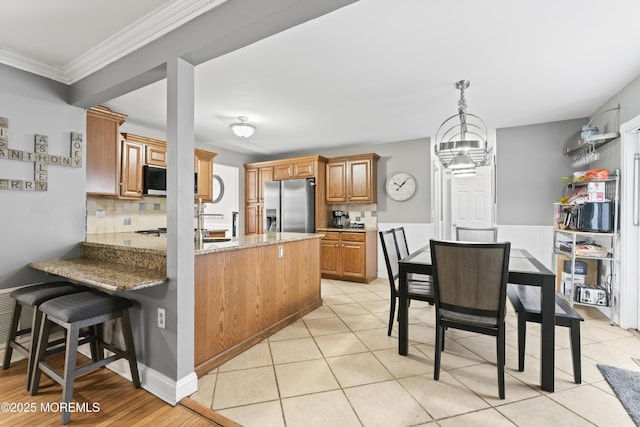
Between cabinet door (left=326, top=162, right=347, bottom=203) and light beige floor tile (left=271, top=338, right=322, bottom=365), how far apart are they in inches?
114

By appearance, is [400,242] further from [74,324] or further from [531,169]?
[74,324]

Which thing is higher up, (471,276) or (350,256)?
(471,276)

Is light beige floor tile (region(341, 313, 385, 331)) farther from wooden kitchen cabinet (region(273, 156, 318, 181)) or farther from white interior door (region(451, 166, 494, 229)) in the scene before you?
wooden kitchen cabinet (region(273, 156, 318, 181))

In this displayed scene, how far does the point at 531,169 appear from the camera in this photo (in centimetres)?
412

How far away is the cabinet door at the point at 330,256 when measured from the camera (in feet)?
16.1

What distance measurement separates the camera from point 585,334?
2727 millimetres

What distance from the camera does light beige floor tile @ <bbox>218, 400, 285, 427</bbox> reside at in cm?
161

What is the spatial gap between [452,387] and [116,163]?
3763 mm

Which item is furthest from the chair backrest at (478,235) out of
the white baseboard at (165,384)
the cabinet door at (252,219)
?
the cabinet door at (252,219)

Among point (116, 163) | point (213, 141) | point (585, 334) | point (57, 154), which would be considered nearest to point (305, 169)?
point (213, 141)

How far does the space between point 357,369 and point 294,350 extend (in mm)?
566

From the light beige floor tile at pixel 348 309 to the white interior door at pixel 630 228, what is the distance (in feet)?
8.17

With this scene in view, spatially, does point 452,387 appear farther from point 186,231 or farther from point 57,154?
point 57,154

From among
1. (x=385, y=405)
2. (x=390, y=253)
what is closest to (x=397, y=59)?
(x=390, y=253)
